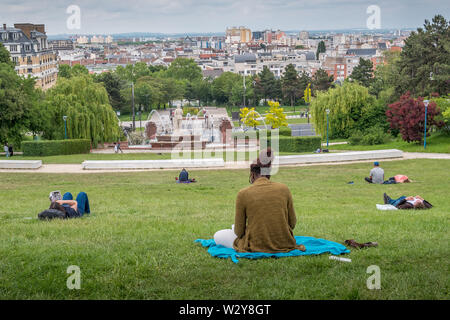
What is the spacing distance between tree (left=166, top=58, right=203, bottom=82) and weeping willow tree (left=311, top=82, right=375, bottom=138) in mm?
73578

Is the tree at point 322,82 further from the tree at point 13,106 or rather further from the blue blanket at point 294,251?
the blue blanket at point 294,251

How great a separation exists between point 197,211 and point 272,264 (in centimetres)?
635

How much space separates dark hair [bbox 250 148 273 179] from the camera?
7.20 metres

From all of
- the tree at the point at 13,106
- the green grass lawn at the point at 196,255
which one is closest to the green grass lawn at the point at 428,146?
the green grass lawn at the point at 196,255

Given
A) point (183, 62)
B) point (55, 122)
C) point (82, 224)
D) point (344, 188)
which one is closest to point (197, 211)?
point (82, 224)

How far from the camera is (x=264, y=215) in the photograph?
23.1 feet

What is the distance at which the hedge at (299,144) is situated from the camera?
35906 mm

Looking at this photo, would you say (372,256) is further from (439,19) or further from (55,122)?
(439,19)

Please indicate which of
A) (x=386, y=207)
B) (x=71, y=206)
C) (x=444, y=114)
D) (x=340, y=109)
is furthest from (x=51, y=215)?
(x=340, y=109)

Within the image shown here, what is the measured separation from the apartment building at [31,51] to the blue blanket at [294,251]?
85.9 metres

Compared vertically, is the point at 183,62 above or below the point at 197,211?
above

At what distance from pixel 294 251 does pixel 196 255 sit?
131 cm

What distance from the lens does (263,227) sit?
7.06m

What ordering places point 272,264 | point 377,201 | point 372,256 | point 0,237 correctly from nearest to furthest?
point 272,264 < point 372,256 < point 0,237 < point 377,201
